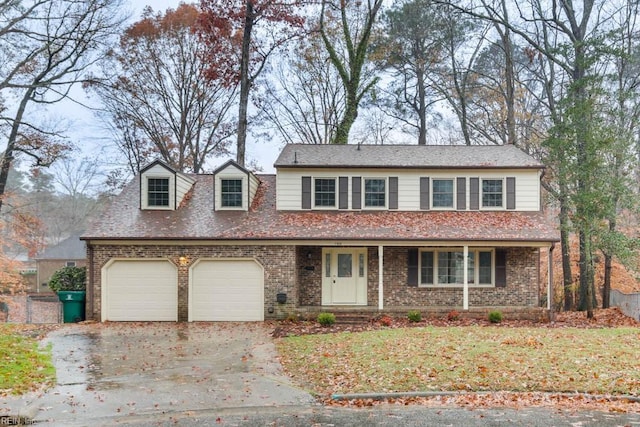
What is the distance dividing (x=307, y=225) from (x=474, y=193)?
596 cm

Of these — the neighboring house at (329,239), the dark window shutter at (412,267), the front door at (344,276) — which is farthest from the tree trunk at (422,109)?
the front door at (344,276)

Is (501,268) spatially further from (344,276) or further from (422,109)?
(422,109)

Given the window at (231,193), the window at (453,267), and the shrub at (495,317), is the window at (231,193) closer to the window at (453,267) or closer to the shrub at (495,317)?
the window at (453,267)

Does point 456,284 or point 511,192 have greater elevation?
point 511,192

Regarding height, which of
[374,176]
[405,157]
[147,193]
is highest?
[405,157]

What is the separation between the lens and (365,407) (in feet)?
24.4

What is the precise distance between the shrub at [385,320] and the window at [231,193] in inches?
246

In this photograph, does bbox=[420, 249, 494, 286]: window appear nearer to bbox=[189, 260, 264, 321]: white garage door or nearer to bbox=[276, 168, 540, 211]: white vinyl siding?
bbox=[276, 168, 540, 211]: white vinyl siding

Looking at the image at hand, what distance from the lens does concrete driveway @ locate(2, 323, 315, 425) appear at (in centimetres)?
733

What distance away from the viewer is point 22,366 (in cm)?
942

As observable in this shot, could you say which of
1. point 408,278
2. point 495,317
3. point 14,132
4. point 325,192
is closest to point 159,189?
point 325,192

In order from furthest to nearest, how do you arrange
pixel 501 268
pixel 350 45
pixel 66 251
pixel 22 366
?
1. pixel 66 251
2. pixel 350 45
3. pixel 501 268
4. pixel 22 366

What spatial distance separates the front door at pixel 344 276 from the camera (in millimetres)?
17578

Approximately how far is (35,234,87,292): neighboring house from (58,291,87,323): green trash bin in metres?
22.9
